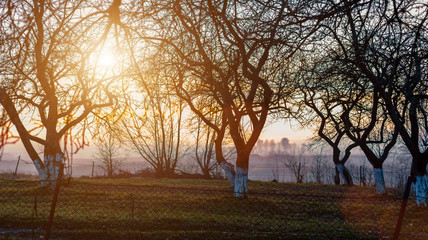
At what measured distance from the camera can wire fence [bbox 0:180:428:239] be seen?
8.66 meters

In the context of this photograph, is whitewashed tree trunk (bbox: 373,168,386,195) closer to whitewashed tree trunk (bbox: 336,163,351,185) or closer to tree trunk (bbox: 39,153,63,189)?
whitewashed tree trunk (bbox: 336,163,351,185)

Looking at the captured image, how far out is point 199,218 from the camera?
1060 cm

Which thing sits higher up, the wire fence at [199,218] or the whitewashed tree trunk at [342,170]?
the whitewashed tree trunk at [342,170]

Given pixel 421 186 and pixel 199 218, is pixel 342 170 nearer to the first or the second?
Answer: pixel 421 186

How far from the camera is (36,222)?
981 cm

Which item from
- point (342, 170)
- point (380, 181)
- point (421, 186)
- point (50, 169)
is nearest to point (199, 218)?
point (421, 186)

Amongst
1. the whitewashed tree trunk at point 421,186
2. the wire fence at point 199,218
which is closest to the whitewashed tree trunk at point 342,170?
the wire fence at point 199,218

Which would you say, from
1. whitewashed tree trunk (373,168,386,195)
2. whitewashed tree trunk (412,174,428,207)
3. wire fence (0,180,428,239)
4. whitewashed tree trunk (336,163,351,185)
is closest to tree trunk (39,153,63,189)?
wire fence (0,180,428,239)

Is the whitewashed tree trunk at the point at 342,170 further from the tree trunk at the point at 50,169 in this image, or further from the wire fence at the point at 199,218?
the tree trunk at the point at 50,169

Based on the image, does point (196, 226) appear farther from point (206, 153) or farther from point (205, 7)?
point (206, 153)

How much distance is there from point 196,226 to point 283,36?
581 centimetres

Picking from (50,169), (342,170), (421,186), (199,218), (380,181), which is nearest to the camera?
(199,218)

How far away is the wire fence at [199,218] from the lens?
866 cm

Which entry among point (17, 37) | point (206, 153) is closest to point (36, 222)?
point (17, 37)
